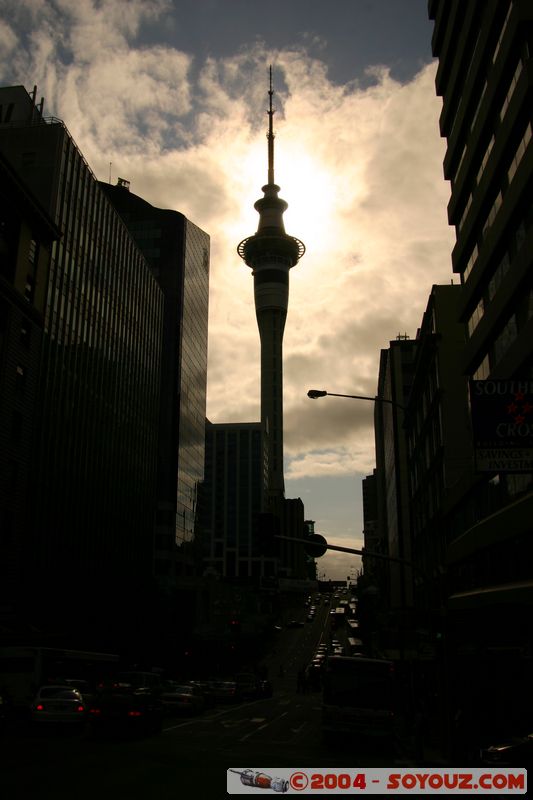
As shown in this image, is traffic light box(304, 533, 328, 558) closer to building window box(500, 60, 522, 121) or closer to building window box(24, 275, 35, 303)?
building window box(500, 60, 522, 121)

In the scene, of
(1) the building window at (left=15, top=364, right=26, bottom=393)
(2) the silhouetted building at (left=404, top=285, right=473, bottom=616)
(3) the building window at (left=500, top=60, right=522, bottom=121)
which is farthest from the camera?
Answer: (1) the building window at (left=15, top=364, right=26, bottom=393)

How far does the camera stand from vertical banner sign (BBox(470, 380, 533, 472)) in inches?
663

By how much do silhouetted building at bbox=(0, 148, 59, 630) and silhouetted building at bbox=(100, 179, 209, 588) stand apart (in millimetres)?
58448

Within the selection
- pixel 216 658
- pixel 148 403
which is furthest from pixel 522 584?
pixel 148 403

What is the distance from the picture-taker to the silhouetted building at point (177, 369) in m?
116

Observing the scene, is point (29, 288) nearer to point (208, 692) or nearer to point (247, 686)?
point (208, 692)

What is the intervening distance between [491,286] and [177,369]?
92.1 m

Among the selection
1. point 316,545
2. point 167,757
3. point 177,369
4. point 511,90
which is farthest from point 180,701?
point 177,369

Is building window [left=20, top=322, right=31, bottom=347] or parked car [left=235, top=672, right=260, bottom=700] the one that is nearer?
building window [left=20, top=322, right=31, bottom=347]

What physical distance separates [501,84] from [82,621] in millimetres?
44676

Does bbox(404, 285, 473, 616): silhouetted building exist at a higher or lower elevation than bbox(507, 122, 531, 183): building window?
lower

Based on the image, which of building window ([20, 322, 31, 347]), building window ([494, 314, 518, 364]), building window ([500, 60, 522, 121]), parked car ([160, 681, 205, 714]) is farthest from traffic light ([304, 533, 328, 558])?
building window ([20, 322, 31, 347])

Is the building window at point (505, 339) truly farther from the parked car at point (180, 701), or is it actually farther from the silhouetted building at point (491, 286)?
the parked car at point (180, 701)

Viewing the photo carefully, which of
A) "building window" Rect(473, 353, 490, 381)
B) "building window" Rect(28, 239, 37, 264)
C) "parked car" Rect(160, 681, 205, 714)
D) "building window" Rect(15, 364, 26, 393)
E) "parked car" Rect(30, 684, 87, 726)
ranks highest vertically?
"building window" Rect(28, 239, 37, 264)
